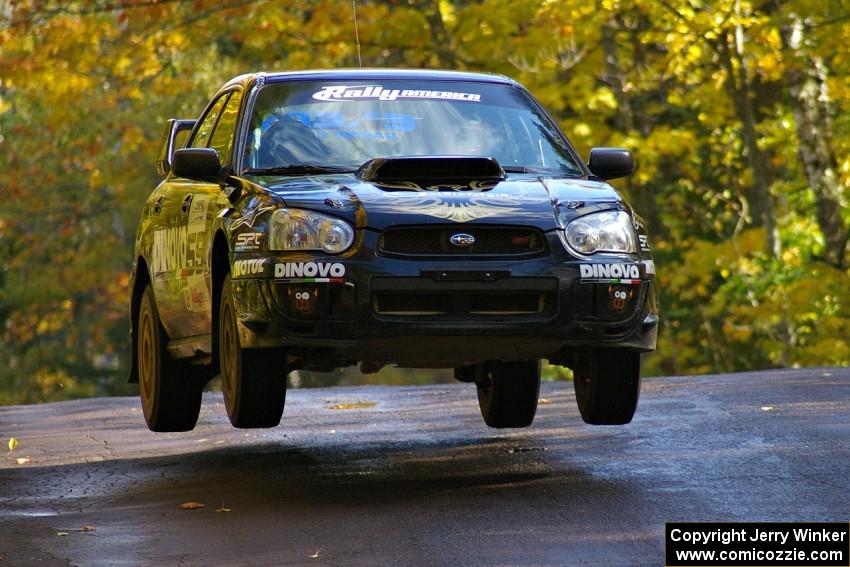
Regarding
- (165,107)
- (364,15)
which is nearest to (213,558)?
(364,15)

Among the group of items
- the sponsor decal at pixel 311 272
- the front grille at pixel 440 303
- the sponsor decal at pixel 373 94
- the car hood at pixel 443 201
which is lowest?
the front grille at pixel 440 303

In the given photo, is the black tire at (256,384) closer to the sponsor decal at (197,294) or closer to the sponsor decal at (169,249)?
the sponsor decal at (197,294)

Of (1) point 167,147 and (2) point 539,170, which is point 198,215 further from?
(1) point 167,147

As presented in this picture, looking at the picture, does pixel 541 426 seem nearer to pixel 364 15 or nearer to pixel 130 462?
pixel 130 462

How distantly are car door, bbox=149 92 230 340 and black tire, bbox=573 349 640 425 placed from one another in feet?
6.62

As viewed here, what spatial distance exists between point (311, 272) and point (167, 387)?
8.66 ft

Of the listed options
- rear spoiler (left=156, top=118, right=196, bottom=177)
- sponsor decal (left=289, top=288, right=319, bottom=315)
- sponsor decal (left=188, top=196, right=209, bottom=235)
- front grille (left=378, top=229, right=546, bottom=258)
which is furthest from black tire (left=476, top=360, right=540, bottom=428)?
sponsor decal (left=289, top=288, right=319, bottom=315)

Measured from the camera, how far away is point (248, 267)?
28.6ft

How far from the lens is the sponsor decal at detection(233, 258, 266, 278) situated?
28.3 feet

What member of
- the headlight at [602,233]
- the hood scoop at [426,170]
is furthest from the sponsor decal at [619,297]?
the hood scoop at [426,170]

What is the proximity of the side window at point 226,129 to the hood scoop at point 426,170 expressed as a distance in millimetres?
1129

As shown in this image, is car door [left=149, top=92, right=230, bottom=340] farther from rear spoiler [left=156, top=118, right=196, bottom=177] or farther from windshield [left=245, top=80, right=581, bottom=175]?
windshield [left=245, top=80, right=581, bottom=175]

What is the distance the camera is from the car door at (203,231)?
9.62m

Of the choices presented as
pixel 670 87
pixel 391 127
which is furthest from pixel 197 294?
pixel 670 87
